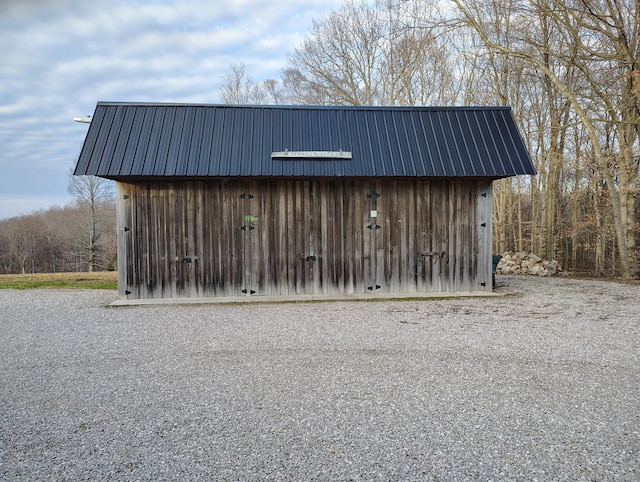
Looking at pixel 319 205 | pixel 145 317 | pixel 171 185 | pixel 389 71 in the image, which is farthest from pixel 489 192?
pixel 389 71

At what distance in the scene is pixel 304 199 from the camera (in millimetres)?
9352

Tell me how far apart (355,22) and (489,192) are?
1443cm

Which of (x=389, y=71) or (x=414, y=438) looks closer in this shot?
(x=414, y=438)

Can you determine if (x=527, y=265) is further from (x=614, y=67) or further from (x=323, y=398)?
(x=323, y=398)

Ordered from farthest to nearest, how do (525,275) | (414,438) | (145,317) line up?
1. (525,275)
2. (145,317)
3. (414,438)

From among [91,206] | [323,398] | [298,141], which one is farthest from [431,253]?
[91,206]

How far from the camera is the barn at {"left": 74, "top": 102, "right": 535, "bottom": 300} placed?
8930 mm

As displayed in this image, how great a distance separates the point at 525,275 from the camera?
1433 cm

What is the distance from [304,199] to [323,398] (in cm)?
591

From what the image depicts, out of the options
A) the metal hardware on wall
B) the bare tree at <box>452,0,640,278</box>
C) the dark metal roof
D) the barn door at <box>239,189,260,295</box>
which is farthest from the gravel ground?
the bare tree at <box>452,0,640,278</box>

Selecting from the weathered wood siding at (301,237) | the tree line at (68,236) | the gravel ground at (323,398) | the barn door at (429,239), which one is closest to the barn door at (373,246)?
the weathered wood siding at (301,237)

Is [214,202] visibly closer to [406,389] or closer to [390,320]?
[390,320]

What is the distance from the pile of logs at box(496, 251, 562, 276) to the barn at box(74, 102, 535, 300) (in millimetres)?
5734

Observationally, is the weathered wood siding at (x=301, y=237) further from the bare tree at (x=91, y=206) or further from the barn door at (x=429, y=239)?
the bare tree at (x=91, y=206)
